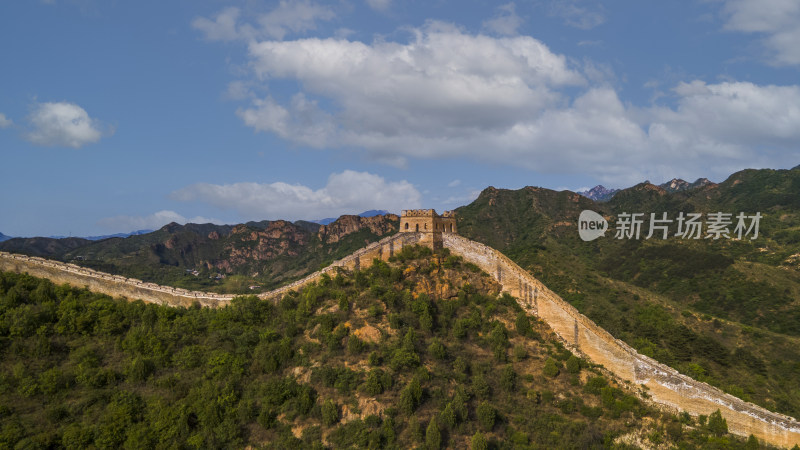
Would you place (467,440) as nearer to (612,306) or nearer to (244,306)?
(244,306)

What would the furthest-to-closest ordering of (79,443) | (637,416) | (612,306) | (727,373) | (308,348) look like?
(612,306) → (727,373) → (308,348) → (637,416) → (79,443)

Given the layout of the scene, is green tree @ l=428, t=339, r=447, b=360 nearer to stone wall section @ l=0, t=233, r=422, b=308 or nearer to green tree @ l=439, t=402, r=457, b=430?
green tree @ l=439, t=402, r=457, b=430

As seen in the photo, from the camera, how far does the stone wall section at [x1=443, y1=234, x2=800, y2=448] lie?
2803cm

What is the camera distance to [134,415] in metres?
27.6

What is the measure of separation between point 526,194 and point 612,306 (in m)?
68.3

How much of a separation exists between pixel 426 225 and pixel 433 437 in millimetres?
19024

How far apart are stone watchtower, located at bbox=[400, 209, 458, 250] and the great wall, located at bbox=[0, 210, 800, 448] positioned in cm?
9

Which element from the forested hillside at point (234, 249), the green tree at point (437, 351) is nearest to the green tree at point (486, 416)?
the green tree at point (437, 351)

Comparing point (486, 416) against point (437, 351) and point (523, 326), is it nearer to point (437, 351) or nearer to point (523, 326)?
point (437, 351)

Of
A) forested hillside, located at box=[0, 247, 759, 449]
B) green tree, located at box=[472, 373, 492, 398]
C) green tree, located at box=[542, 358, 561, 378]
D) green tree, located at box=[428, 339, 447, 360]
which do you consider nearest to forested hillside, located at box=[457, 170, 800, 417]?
green tree, located at box=[542, 358, 561, 378]

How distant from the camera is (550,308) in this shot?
119 feet

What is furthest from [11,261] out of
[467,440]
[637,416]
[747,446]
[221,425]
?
[747,446]

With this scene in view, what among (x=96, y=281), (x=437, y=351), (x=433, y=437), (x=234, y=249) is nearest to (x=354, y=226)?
(x=234, y=249)

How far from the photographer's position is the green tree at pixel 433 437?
87.8ft
